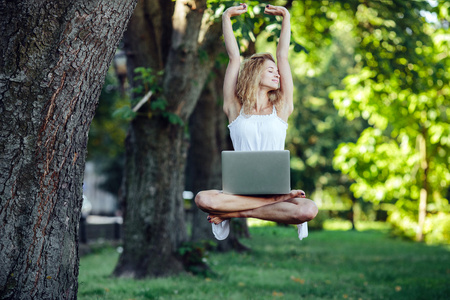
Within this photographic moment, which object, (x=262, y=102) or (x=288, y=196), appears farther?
(x=262, y=102)

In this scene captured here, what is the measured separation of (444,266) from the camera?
13.0 meters

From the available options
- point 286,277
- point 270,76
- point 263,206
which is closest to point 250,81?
point 270,76

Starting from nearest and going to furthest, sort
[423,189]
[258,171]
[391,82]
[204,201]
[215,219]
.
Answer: [258,171] < [204,201] < [215,219] < [391,82] < [423,189]

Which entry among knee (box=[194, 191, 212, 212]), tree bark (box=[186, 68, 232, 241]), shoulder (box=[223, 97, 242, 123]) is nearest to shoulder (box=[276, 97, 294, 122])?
shoulder (box=[223, 97, 242, 123])

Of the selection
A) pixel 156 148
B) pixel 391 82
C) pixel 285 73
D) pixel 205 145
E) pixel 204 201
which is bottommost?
pixel 204 201

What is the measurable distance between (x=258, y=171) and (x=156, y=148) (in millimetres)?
5946

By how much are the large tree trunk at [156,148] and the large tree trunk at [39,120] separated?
4.78 meters

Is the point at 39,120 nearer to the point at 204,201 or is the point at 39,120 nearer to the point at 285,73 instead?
the point at 204,201

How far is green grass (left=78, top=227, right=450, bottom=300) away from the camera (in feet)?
26.8

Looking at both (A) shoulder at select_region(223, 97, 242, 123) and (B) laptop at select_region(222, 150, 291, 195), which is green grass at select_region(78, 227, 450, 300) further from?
(B) laptop at select_region(222, 150, 291, 195)

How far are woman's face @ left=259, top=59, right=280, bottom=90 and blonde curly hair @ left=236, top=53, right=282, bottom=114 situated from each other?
0.08 ft

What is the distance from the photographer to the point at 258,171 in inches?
137

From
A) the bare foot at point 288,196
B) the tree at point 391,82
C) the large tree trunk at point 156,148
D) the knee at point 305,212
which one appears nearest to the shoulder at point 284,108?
the bare foot at point 288,196

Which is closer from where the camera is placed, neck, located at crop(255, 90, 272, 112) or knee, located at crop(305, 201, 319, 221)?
knee, located at crop(305, 201, 319, 221)
